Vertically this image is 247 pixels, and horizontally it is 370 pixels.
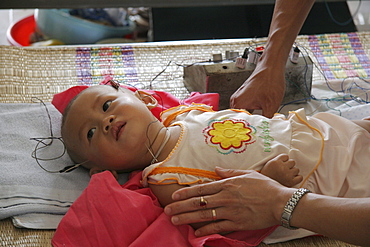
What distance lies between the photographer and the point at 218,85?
183cm

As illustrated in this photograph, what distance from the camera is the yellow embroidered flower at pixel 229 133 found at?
4.64ft

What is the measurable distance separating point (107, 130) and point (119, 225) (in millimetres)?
288

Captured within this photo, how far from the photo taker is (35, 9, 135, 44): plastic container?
9.68ft

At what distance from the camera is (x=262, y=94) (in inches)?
62.9

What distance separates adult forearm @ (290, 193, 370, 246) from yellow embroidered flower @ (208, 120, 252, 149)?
11.8 inches

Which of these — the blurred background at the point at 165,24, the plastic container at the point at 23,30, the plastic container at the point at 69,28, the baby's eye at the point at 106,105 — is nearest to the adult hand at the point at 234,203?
the baby's eye at the point at 106,105

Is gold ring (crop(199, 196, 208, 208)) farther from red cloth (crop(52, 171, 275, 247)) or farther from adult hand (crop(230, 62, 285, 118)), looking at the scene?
adult hand (crop(230, 62, 285, 118))

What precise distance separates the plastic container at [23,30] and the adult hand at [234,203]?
214 centimetres

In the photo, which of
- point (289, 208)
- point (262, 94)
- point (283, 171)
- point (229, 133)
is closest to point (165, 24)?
point (262, 94)

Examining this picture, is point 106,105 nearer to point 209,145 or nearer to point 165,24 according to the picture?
point 209,145

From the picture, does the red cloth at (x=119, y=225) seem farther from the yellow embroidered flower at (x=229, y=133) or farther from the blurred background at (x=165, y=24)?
the blurred background at (x=165, y=24)

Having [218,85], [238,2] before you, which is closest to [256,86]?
[218,85]

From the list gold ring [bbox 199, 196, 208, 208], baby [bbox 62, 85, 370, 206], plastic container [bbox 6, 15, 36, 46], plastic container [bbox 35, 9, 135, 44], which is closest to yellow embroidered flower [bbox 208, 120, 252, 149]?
baby [bbox 62, 85, 370, 206]

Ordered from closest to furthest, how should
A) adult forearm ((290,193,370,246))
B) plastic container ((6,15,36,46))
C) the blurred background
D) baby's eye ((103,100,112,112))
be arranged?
adult forearm ((290,193,370,246)) < baby's eye ((103,100,112,112)) < the blurred background < plastic container ((6,15,36,46))
